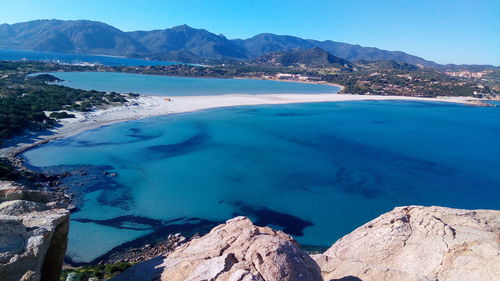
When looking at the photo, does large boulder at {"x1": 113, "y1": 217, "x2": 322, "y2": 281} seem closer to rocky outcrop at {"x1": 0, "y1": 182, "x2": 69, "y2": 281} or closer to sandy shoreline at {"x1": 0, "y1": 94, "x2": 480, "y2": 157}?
rocky outcrop at {"x1": 0, "y1": 182, "x2": 69, "y2": 281}

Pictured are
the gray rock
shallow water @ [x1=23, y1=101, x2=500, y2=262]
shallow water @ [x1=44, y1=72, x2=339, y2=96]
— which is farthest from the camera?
shallow water @ [x1=44, y1=72, x2=339, y2=96]

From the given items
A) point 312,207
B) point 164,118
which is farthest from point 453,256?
point 164,118

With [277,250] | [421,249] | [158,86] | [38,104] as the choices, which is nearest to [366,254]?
[421,249]

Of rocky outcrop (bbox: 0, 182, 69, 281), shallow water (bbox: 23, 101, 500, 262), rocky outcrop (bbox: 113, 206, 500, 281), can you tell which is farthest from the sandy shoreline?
rocky outcrop (bbox: 113, 206, 500, 281)

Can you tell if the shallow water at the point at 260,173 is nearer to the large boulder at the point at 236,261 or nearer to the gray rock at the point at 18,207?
the gray rock at the point at 18,207

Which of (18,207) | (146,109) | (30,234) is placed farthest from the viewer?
(146,109)

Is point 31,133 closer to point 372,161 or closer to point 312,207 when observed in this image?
point 312,207

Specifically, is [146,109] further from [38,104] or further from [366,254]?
[366,254]

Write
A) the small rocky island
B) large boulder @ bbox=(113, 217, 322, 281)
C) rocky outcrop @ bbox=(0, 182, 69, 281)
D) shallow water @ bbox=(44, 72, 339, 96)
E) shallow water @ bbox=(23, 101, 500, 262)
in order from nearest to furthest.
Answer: rocky outcrop @ bbox=(0, 182, 69, 281) → the small rocky island → large boulder @ bbox=(113, 217, 322, 281) → shallow water @ bbox=(23, 101, 500, 262) → shallow water @ bbox=(44, 72, 339, 96)
